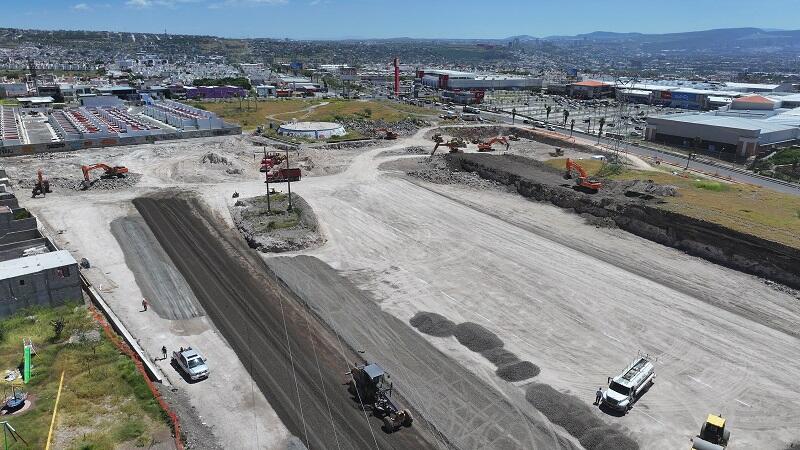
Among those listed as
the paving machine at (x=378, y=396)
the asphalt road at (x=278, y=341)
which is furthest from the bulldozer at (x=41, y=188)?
the paving machine at (x=378, y=396)

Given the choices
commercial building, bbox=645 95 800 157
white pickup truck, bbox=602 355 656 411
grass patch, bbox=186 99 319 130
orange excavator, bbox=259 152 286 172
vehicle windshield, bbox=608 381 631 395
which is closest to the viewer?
white pickup truck, bbox=602 355 656 411

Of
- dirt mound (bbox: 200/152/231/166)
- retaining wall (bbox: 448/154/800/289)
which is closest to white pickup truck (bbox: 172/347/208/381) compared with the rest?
retaining wall (bbox: 448/154/800/289)

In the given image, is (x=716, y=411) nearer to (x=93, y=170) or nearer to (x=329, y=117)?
(x=93, y=170)

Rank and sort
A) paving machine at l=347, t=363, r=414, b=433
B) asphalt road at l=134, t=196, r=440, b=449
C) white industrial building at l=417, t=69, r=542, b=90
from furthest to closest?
white industrial building at l=417, t=69, r=542, b=90
paving machine at l=347, t=363, r=414, b=433
asphalt road at l=134, t=196, r=440, b=449

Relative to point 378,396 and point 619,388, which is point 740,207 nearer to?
point 619,388

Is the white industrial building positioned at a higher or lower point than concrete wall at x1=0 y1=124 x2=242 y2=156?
higher

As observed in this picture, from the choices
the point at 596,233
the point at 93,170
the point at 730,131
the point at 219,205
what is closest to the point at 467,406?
the point at 596,233

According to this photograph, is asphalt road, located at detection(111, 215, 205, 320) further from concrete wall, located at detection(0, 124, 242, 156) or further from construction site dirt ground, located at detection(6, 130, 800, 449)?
concrete wall, located at detection(0, 124, 242, 156)
